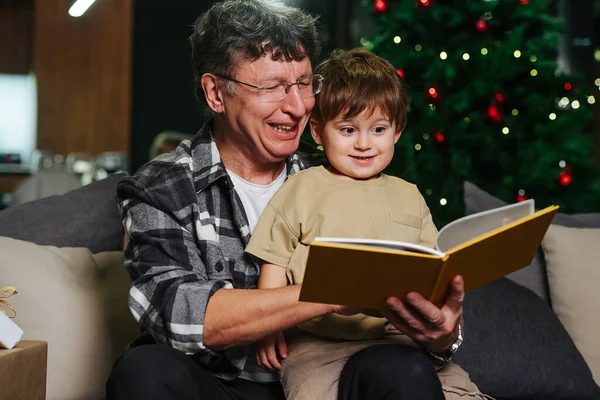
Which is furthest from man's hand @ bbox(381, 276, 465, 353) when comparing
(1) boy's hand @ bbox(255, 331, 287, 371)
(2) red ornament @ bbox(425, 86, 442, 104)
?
(2) red ornament @ bbox(425, 86, 442, 104)

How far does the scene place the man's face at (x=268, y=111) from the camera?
177 centimetres

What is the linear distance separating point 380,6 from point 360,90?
6.42ft

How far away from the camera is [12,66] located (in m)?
6.22

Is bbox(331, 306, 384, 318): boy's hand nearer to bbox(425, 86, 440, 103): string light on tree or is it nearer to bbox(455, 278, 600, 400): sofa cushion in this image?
bbox(455, 278, 600, 400): sofa cushion

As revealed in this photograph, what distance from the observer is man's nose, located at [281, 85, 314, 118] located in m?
1.74

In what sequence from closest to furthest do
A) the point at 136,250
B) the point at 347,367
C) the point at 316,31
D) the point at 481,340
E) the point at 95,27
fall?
1. the point at 347,367
2. the point at 136,250
3. the point at 316,31
4. the point at 481,340
5. the point at 95,27

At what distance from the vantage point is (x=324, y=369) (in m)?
1.54

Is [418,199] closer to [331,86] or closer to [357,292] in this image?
[331,86]

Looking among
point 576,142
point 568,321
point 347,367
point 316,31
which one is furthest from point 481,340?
point 576,142

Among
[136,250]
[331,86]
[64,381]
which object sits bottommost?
[64,381]

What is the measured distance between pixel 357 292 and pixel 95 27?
521 centimetres

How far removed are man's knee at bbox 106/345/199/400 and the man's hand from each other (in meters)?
0.38

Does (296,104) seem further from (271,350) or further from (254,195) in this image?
(271,350)

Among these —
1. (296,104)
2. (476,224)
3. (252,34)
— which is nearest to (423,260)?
(476,224)
